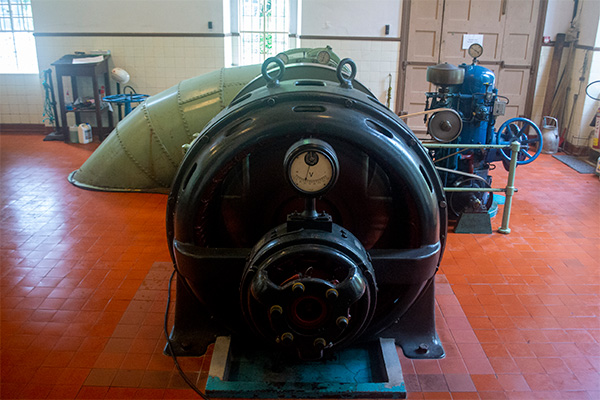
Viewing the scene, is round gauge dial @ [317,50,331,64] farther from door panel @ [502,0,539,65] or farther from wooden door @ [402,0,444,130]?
door panel @ [502,0,539,65]

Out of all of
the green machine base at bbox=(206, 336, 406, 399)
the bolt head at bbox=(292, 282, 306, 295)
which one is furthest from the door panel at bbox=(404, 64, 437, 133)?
the bolt head at bbox=(292, 282, 306, 295)

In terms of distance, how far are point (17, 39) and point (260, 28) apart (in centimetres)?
379

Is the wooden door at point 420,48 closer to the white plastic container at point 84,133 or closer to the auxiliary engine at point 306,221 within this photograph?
the white plastic container at point 84,133

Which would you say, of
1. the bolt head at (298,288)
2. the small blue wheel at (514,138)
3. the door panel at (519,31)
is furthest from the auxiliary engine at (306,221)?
the door panel at (519,31)

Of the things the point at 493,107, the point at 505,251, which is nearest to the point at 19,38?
the point at 493,107

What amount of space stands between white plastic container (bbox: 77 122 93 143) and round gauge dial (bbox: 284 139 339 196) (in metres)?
6.17

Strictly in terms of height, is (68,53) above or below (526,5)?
below

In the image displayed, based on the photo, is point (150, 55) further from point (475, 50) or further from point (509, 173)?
point (509, 173)

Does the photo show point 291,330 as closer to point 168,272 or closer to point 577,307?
point 168,272

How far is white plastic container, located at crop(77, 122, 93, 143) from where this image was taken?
7.59 m

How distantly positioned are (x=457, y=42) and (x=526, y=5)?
1046 millimetres

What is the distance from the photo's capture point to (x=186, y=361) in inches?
113

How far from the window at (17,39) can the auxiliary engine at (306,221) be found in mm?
7029

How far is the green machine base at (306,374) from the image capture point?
2576 millimetres
